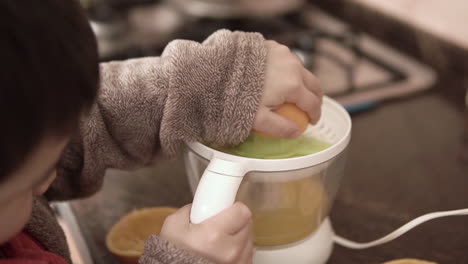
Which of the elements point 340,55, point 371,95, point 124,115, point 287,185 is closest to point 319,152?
point 287,185

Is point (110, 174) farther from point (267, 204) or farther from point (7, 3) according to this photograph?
point (7, 3)

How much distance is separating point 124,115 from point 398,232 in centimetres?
26

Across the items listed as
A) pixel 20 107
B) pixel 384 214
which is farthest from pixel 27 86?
pixel 384 214

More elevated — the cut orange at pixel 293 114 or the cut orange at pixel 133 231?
the cut orange at pixel 293 114

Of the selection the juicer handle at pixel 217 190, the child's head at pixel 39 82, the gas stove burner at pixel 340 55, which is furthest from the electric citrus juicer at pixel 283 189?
the gas stove burner at pixel 340 55

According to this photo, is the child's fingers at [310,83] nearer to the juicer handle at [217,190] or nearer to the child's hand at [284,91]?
the child's hand at [284,91]

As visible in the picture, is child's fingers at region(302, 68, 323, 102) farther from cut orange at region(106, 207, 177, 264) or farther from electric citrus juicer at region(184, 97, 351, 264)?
cut orange at region(106, 207, 177, 264)

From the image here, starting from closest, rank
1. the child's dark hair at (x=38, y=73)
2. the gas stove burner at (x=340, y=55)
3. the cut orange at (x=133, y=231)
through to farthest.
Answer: the child's dark hair at (x=38, y=73)
the cut orange at (x=133, y=231)
the gas stove burner at (x=340, y=55)

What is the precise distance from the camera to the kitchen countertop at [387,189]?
0.50 m

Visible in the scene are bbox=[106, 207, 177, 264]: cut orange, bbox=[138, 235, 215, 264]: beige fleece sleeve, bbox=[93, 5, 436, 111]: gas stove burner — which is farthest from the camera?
bbox=[93, 5, 436, 111]: gas stove burner

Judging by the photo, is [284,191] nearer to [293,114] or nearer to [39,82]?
[293,114]

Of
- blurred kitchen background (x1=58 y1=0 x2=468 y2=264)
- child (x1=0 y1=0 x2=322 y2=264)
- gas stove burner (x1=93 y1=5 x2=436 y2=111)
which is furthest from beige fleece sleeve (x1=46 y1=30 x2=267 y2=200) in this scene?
gas stove burner (x1=93 y1=5 x2=436 y2=111)

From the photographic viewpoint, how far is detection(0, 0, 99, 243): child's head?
26cm

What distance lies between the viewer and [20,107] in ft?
0.88
